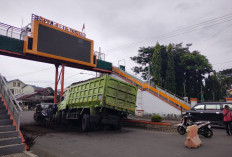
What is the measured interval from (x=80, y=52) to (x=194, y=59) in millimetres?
19091

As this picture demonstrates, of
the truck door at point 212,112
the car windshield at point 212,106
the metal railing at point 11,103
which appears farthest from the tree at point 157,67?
the metal railing at point 11,103

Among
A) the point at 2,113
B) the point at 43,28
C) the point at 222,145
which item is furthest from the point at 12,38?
the point at 222,145

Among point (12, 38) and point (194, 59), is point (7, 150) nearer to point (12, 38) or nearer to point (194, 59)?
point (12, 38)

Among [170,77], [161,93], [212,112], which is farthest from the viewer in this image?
[170,77]

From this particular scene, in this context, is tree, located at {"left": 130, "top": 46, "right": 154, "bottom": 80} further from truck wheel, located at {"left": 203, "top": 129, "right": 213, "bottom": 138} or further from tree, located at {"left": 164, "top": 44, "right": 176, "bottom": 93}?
truck wheel, located at {"left": 203, "top": 129, "right": 213, "bottom": 138}

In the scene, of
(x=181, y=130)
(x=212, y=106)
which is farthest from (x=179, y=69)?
(x=181, y=130)

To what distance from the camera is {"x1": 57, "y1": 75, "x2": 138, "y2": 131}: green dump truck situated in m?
9.82

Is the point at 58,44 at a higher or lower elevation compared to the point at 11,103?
higher

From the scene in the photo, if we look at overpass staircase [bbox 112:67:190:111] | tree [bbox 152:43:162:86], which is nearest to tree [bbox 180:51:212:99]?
tree [bbox 152:43:162:86]

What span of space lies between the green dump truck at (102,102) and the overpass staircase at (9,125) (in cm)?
Result: 395

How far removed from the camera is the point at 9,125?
657cm

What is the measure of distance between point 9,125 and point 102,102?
442 centimetres

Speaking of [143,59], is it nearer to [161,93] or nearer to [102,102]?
[161,93]

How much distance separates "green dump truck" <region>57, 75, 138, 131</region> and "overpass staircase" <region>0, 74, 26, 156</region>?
3.95 meters
